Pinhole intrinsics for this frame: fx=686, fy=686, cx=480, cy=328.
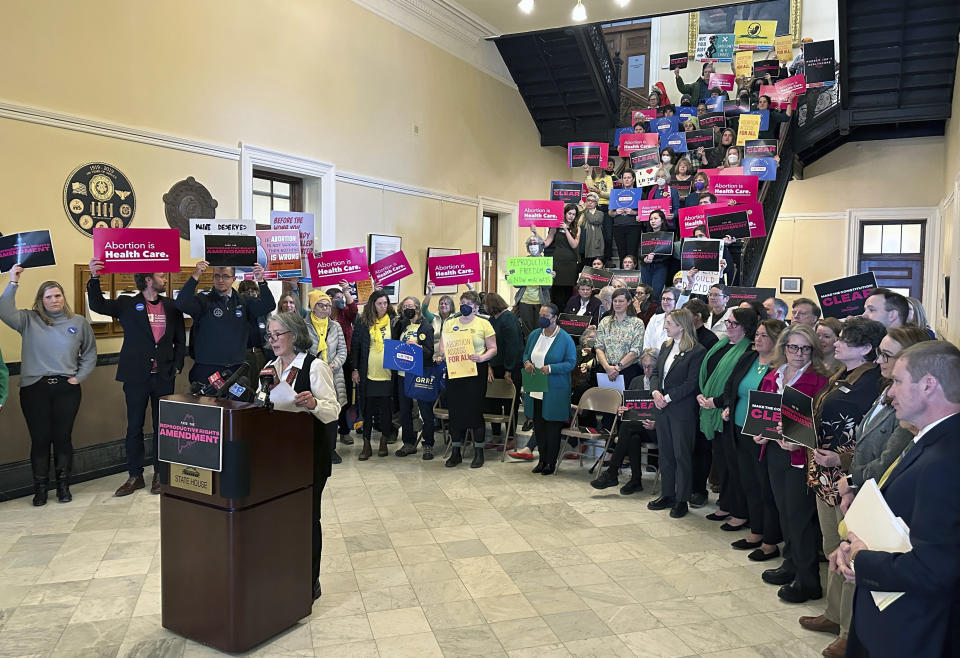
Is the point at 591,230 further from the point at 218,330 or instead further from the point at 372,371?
the point at 218,330

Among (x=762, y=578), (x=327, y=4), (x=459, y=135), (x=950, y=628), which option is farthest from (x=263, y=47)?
(x=950, y=628)

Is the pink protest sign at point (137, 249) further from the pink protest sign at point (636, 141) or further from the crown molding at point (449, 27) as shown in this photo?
the pink protest sign at point (636, 141)

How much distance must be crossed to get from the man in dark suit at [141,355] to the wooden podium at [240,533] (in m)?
2.68

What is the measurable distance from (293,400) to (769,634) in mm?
2799

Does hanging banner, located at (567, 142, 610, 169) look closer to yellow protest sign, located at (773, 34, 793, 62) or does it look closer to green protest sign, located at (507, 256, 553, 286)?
green protest sign, located at (507, 256, 553, 286)

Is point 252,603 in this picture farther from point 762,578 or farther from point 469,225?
point 469,225

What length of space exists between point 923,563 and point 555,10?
377 inches

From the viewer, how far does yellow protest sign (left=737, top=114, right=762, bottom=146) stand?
1070cm

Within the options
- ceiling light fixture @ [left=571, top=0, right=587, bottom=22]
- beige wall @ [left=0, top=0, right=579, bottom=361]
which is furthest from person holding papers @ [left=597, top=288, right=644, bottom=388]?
ceiling light fixture @ [left=571, top=0, right=587, bottom=22]

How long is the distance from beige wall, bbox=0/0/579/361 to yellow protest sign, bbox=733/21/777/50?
5.86 metres

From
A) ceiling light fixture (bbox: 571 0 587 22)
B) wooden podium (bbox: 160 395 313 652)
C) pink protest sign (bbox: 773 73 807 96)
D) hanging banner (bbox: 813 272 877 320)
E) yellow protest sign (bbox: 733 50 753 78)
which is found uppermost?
yellow protest sign (bbox: 733 50 753 78)

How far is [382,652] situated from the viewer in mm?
3416

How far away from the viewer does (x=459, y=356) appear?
267 inches

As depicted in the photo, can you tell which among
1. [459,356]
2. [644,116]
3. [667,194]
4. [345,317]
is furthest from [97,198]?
[644,116]
